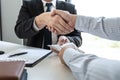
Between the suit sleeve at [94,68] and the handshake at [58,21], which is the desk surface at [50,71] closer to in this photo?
the suit sleeve at [94,68]

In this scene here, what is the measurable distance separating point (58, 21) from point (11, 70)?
0.70 meters

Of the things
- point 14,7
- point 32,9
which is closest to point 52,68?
point 32,9

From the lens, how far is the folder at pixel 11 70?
81cm

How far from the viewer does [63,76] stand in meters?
1.05

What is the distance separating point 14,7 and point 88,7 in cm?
95

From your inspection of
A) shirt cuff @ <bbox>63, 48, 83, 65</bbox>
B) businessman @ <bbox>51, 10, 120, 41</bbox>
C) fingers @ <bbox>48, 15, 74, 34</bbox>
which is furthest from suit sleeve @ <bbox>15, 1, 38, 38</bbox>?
shirt cuff @ <bbox>63, 48, 83, 65</bbox>

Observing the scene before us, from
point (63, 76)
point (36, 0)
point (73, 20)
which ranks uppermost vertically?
point (36, 0)

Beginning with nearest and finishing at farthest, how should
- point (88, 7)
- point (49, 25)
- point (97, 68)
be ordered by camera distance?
point (97, 68) < point (49, 25) < point (88, 7)

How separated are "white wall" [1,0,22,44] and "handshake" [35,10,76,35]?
47.1 inches

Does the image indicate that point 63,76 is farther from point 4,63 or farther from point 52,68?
point 4,63

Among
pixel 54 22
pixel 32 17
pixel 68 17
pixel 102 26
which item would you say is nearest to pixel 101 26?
pixel 102 26

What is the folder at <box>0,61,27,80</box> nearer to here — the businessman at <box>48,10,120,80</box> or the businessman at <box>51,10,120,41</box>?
the businessman at <box>48,10,120,80</box>

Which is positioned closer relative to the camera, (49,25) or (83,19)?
(83,19)

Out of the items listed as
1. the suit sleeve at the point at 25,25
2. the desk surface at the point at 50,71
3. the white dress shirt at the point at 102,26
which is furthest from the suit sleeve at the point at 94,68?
the suit sleeve at the point at 25,25
